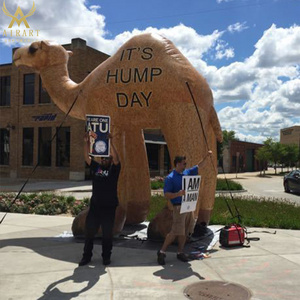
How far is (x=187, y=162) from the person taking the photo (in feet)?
19.2

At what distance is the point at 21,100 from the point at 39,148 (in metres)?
3.81

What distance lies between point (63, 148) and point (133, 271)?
Answer: 68.6 ft

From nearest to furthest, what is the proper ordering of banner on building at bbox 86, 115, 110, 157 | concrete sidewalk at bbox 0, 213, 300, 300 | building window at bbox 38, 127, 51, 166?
concrete sidewalk at bbox 0, 213, 300, 300 → banner on building at bbox 86, 115, 110, 157 → building window at bbox 38, 127, 51, 166

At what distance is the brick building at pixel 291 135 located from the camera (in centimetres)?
8794

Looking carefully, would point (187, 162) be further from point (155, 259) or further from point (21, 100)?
point (21, 100)

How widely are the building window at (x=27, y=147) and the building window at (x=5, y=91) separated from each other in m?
3.08

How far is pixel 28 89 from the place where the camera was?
1035 inches

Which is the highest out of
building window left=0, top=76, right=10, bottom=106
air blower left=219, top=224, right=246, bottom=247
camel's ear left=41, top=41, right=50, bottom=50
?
building window left=0, top=76, right=10, bottom=106

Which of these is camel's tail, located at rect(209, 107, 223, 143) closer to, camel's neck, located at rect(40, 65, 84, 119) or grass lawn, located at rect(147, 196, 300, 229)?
camel's neck, located at rect(40, 65, 84, 119)

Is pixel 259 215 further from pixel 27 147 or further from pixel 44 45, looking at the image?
pixel 27 147

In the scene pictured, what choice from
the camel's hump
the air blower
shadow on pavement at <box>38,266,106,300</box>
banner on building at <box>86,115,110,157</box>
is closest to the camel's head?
the camel's hump

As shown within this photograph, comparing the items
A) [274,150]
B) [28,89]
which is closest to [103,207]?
[28,89]

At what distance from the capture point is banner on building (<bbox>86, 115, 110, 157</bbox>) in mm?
5433

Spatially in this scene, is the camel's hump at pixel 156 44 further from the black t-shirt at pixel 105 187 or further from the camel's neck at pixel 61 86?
the black t-shirt at pixel 105 187
